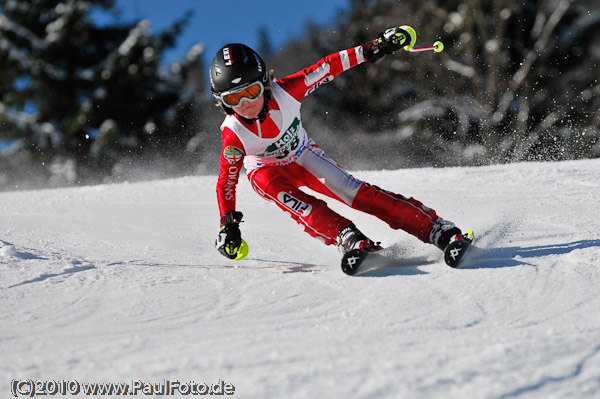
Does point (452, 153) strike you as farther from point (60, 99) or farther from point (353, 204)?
point (353, 204)

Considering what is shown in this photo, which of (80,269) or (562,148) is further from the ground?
(562,148)

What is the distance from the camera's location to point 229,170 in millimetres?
3352

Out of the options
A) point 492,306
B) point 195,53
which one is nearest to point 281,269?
point 492,306

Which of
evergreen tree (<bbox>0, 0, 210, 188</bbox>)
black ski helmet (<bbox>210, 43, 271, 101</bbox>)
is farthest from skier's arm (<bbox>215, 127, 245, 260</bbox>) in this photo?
evergreen tree (<bbox>0, 0, 210, 188</bbox>)

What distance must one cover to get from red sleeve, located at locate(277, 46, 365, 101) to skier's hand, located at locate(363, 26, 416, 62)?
0.06m

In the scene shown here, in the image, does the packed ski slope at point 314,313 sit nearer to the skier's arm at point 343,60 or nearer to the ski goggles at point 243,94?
the ski goggles at point 243,94

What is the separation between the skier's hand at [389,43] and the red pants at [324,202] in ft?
2.20

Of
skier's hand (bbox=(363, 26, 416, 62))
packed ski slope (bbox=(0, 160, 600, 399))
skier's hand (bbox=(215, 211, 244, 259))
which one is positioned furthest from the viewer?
skier's hand (bbox=(363, 26, 416, 62))

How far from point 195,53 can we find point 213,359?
1858 cm

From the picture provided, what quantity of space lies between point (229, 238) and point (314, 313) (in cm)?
107

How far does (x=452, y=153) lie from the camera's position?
18.2 meters

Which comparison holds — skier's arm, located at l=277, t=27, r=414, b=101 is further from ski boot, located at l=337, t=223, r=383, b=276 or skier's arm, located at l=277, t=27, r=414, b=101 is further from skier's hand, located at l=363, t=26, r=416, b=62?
ski boot, located at l=337, t=223, r=383, b=276

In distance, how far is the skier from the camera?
3234 mm

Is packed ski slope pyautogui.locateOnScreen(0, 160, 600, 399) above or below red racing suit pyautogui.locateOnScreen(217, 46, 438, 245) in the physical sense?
below
